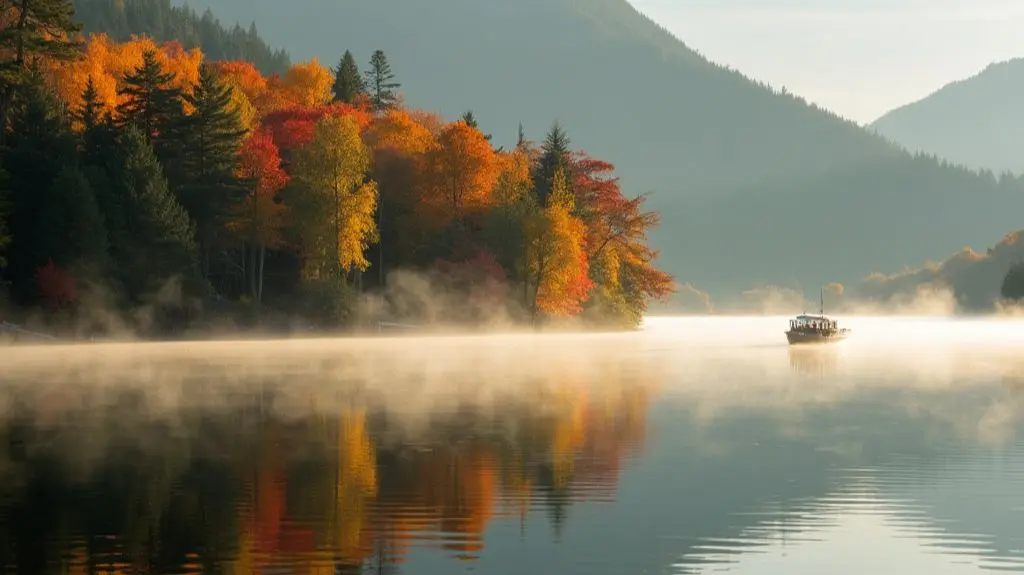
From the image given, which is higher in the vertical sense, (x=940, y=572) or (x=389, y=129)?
(x=389, y=129)

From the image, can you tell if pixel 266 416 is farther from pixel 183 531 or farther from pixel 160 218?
pixel 160 218

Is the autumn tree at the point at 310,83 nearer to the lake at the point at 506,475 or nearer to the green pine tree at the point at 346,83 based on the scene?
the green pine tree at the point at 346,83

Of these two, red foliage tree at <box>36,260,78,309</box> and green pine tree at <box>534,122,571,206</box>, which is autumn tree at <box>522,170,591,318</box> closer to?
green pine tree at <box>534,122,571,206</box>

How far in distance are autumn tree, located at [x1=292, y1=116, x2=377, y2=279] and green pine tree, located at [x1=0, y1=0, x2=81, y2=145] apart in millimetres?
20808

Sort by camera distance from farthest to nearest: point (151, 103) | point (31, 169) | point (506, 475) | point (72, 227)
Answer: point (151, 103) < point (31, 169) < point (72, 227) < point (506, 475)

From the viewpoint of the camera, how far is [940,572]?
2256cm

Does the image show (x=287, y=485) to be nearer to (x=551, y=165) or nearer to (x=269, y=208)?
(x=269, y=208)

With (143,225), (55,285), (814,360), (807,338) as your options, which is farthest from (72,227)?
(807,338)

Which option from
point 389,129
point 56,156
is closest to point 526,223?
point 389,129

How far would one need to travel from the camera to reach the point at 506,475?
3266 cm

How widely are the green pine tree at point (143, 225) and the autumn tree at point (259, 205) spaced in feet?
27.6

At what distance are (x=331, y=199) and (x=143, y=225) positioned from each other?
16568 millimetres

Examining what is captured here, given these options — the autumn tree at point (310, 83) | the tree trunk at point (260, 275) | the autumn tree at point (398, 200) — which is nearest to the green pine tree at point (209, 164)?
the tree trunk at point (260, 275)

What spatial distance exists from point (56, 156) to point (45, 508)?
276 feet
